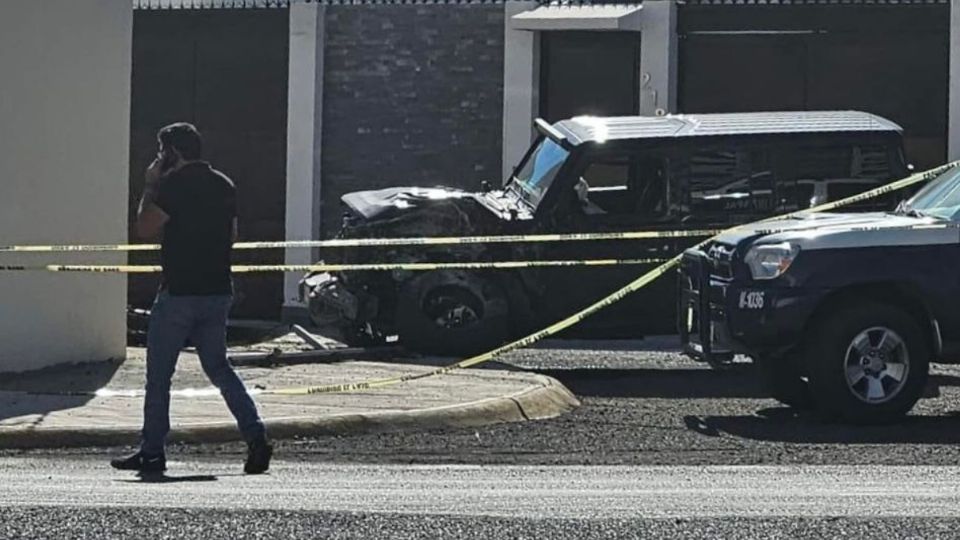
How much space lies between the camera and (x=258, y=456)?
9.66 metres

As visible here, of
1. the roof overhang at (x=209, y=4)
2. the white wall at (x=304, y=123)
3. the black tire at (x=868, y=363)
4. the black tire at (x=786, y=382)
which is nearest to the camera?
the black tire at (x=868, y=363)

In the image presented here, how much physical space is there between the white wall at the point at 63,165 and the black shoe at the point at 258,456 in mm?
4293

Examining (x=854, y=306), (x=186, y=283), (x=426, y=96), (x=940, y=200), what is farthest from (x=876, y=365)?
(x=426, y=96)

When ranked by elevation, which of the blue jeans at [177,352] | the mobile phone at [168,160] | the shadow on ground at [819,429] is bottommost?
the shadow on ground at [819,429]

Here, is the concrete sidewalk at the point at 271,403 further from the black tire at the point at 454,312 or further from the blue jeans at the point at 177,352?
the blue jeans at the point at 177,352

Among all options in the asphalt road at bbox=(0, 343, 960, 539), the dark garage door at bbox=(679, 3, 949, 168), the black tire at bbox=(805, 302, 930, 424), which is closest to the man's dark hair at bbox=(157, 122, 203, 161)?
the asphalt road at bbox=(0, 343, 960, 539)

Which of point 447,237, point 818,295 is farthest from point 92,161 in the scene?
point 818,295

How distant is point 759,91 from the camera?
2141cm

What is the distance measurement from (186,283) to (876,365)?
4.77 meters

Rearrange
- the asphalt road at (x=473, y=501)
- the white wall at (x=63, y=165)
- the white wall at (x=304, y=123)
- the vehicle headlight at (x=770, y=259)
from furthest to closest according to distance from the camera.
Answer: the white wall at (x=304, y=123) < the white wall at (x=63, y=165) < the vehicle headlight at (x=770, y=259) < the asphalt road at (x=473, y=501)

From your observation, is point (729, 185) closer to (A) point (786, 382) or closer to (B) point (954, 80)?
(A) point (786, 382)

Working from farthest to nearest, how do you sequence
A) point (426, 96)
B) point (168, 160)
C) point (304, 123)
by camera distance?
point (304, 123) → point (426, 96) → point (168, 160)

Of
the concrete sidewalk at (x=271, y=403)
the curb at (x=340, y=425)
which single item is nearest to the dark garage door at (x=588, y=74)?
the concrete sidewalk at (x=271, y=403)

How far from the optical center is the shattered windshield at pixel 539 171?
52.1ft
